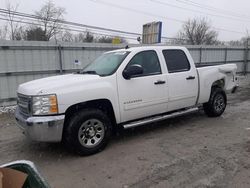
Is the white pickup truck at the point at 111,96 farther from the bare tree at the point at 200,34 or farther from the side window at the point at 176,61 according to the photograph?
the bare tree at the point at 200,34

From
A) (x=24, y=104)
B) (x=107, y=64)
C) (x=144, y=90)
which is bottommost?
(x=24, y=104)

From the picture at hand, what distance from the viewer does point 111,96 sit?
4.47 m

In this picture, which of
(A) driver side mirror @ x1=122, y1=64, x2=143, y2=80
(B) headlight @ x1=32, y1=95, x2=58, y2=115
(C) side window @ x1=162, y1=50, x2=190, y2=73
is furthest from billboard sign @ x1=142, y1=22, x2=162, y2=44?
(B) headlight @ x1=32, y1=95, x2=58, y2=115

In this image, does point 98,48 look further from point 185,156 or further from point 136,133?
point 185,156

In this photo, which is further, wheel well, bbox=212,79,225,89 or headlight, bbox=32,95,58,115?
wheel well, bbox=212,79,225,89

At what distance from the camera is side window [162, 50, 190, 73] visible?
547cm

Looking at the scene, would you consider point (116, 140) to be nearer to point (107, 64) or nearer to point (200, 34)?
point (107, 64)

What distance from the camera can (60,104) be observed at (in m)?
3.92

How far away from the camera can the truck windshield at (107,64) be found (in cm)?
475

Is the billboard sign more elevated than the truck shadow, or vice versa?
the billboard sign

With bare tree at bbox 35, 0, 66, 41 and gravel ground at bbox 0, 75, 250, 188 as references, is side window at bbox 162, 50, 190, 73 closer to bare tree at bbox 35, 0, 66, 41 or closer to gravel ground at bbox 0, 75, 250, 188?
gravel ground at bbox 0, 75, 250, 188

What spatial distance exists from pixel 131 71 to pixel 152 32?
9.96 meters

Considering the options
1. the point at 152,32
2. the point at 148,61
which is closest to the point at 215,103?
the point at 148,61

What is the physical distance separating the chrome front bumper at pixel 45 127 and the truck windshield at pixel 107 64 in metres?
1.34
